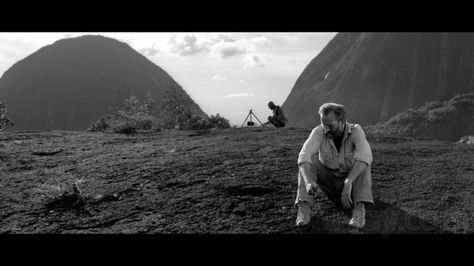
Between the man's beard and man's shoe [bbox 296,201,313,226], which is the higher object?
the man's beard

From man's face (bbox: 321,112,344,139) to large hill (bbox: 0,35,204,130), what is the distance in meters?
118

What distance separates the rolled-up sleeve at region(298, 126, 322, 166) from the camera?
5680mm

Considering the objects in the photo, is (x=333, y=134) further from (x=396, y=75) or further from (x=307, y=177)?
(x=396, y=75)

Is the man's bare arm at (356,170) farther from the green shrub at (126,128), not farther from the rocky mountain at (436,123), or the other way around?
the rocky mountain at (436,123)

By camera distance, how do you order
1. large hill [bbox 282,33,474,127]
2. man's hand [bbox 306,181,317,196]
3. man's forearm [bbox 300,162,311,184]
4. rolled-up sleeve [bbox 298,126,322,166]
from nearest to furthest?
man's hand [bbox 306,181,317,196], man's forearm [bbox 300,162,311,184], rolled-up sleeve [bbox 298,126,322,166], large hill [bbox 282,33,474,127]

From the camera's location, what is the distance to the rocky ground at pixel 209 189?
612cm

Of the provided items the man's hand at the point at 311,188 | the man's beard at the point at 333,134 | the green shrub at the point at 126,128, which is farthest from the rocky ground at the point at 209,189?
the green shrub at the point at 126,128

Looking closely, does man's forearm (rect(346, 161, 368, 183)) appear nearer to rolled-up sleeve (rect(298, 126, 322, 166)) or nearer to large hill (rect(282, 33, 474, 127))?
rolled-up sleeve (rect(298, 126, 322, 166))

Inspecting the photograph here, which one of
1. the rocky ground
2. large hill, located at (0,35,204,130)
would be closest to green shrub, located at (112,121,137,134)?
the rocky ground

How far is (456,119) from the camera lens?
71.7 metres

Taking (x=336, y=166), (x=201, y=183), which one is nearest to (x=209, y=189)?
(x=201, y=183)

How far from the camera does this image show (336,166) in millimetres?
5844

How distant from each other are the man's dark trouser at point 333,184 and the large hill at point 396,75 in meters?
112
